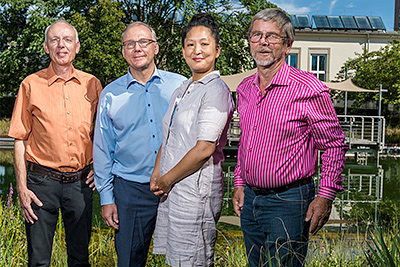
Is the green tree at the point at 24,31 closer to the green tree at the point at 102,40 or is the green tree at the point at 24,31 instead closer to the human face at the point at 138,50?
the green tree at the point at 102,40

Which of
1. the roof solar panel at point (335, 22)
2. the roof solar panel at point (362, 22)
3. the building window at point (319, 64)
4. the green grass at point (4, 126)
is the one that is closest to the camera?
the green grass at point (4, 126)

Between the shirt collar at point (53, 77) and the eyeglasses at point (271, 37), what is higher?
the eyeglasses at point (271, 37)

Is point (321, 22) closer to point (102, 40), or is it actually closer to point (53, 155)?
point (102, 40)

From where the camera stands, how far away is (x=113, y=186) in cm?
267

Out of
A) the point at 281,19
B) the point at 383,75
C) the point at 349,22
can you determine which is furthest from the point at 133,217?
the point at 349,22

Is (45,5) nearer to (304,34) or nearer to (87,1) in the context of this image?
(87,1)

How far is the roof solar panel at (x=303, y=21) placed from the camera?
2797 centimetres

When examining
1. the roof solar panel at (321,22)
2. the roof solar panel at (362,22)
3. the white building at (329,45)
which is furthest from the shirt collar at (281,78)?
the roof solar panel at (362,22)

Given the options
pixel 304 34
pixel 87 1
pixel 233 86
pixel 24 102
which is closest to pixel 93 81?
pixel 24 102

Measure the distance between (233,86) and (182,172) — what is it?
434 inches

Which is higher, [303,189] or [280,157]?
[280,157]

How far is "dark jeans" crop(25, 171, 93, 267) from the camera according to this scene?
2.88 metres

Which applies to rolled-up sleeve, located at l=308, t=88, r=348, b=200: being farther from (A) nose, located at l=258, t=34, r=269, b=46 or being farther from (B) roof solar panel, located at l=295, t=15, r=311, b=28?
(B) roof solar panel, located at l=295, t=15, r=311, b=28

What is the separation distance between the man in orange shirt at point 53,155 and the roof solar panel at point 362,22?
2838cm
